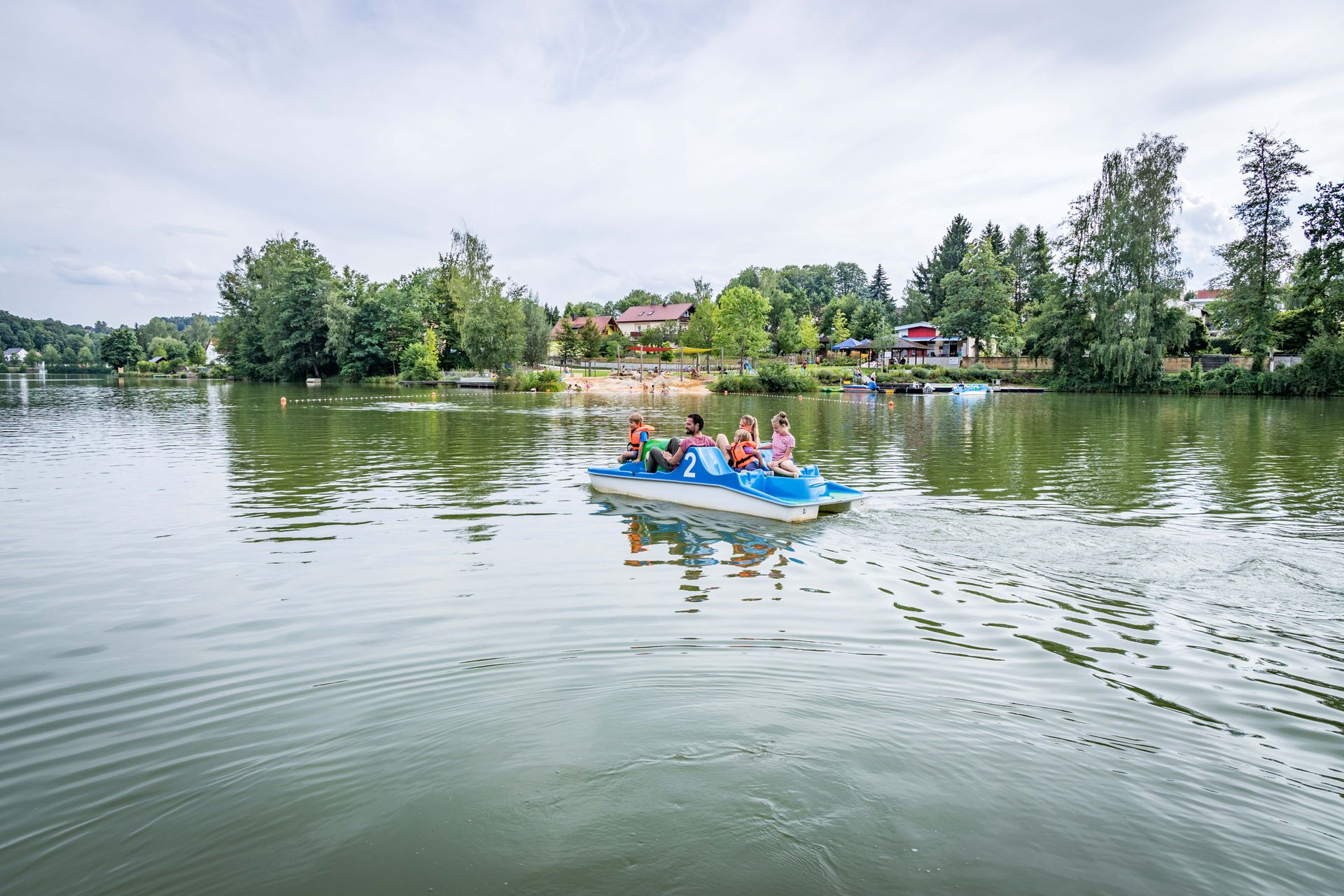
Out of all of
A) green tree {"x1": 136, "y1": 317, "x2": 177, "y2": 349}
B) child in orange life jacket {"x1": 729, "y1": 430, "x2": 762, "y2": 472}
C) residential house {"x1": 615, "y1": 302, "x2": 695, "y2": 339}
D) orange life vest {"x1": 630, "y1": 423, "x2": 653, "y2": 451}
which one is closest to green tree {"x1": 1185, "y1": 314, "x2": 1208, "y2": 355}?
child in orange life jacket {"x1": 729, "y1": 430, "x2": 762, "y2": 472}

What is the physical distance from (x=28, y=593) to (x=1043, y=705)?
9.97 metres

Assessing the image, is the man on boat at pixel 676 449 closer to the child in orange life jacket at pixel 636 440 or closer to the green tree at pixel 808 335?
the child in orange life jacket at pixel 636 440

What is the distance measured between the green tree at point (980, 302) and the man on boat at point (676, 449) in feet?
210

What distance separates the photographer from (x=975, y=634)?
6621 mm

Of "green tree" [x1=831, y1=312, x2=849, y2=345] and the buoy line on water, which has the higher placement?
"green tree" [x1=831, y1=312, x2=849, y2=345]

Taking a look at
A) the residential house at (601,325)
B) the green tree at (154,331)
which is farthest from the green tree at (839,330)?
the green tree at (154,331)

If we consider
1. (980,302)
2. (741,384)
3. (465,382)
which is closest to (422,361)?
(465,382)

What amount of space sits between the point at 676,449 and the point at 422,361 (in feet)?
205

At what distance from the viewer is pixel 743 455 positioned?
12906mm

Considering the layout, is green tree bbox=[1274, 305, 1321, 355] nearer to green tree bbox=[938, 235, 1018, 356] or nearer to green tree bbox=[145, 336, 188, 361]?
green tree bbox=[938, 235, 1018, 356]

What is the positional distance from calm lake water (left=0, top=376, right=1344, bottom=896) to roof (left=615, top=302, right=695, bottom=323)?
102 m

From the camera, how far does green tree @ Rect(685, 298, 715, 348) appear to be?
79.0 m

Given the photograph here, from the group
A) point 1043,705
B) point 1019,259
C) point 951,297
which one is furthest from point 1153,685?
point 1019,259

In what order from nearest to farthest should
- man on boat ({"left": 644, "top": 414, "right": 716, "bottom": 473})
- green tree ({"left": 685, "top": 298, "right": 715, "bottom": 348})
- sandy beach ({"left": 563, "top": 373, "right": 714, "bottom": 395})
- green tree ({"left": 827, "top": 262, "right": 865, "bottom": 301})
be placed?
man on boat ({"left": 644, "top": 414, "right": 716, "bottom": 473})
sandy beach ({"left": 563, "top": 373, "right": 714, "bottom": 395})
green tree ({"left": 685, "top": 298, "right": 715, "bottom": 348})
green tree ({"left": 827, "top": 262, "right": 865, "bottom": 301})
